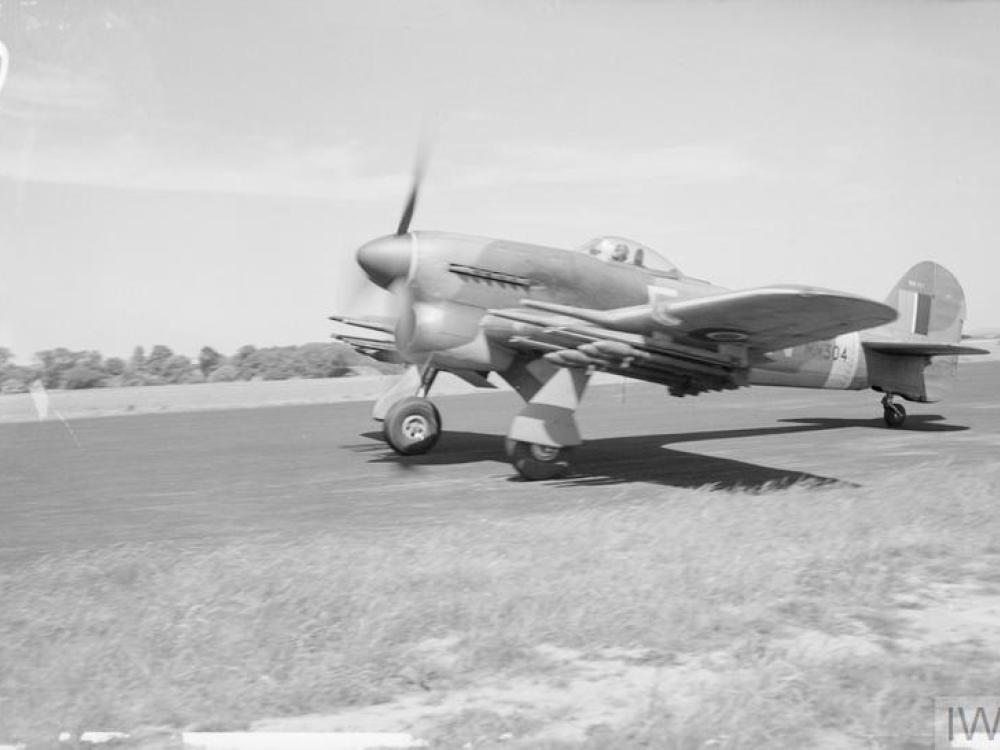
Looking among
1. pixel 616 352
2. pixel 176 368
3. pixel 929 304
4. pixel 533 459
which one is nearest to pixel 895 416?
pixel 929 304

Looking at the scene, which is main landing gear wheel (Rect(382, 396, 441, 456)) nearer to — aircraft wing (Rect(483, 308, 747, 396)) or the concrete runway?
the concrete runway

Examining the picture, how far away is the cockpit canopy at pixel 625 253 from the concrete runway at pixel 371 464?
273 cm

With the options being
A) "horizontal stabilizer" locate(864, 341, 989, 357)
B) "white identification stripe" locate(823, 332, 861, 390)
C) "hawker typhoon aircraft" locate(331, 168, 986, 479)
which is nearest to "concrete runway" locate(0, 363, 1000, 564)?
"hawker typhoon aircraft" locate(331, 168, 986, 479)

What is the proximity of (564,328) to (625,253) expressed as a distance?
2672 mm

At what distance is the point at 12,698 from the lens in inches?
158

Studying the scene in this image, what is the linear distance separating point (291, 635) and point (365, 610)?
0.50 m

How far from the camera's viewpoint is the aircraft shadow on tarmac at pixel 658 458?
1089cm

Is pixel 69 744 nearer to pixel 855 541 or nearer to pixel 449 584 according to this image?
pixel 449 584

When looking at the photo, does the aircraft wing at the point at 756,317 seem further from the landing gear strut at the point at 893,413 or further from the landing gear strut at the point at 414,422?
the landing gear strut at the point at 893,413

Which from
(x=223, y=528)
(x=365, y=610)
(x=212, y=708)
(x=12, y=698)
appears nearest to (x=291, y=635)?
(x=365, y=610)

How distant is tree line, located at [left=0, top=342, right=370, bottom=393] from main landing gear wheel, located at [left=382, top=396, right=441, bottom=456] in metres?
24.2

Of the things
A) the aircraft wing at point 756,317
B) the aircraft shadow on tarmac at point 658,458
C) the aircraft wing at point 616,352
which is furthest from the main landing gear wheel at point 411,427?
the aircraft wing at point 756,317

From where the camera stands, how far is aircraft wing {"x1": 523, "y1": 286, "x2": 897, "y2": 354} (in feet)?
28.9

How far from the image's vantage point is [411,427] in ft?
42.3
